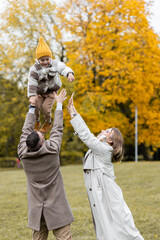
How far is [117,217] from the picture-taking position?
4.47m

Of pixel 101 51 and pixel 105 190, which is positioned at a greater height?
pixel 101 51

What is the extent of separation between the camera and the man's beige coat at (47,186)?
163 inches

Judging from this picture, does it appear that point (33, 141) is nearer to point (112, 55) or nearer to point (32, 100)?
point (32, 100)

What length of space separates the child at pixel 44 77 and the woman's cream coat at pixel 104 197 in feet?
3.07

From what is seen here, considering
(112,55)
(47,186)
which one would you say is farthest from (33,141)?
(112,55)

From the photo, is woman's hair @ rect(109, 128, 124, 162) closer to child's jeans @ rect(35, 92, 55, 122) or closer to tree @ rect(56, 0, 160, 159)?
child's jeans @ rect(35, 92, 55, 122)

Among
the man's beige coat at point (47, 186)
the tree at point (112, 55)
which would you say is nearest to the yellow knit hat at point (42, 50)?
the man's beige coat at point (47, 186)

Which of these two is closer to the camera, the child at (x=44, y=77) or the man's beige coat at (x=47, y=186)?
the man's beige coat at (x=47, y=186)

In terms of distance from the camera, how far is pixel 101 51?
20.6 m

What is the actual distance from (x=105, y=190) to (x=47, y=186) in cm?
81

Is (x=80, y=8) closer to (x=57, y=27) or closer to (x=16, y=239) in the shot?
(x=57, y=27)

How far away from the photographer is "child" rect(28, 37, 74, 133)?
16.3ft

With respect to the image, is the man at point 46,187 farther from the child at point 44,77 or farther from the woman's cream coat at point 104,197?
the child at point 44,77

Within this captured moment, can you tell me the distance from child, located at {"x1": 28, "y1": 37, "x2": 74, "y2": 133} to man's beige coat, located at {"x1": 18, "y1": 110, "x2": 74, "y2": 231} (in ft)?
3.41
